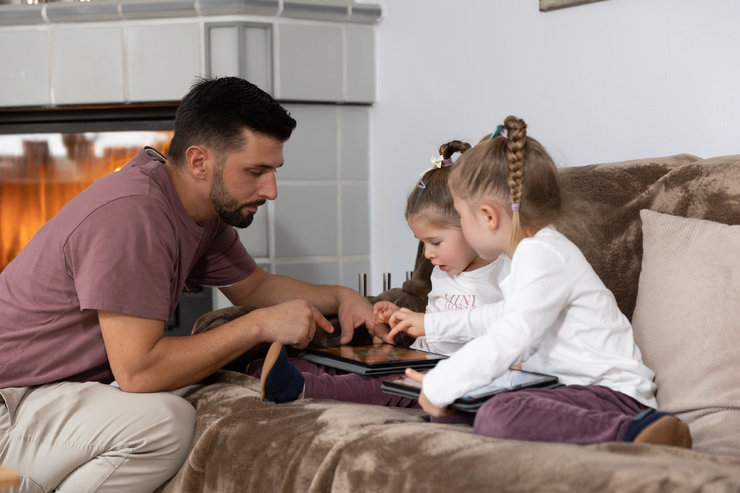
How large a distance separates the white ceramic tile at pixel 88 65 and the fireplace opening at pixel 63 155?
94 millimetres

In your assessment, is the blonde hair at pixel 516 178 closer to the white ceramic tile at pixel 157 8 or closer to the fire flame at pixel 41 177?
the white ceramic tile at pixel 157 8

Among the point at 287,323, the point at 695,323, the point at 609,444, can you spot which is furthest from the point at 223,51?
the point at 609,444

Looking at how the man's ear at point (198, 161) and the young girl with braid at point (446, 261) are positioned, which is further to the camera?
the young girl with braid at point (446, 261)

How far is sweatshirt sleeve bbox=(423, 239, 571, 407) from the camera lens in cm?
128

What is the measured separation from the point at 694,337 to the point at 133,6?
2073 millimetres

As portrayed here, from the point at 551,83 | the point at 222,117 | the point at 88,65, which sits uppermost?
the point at 88,65

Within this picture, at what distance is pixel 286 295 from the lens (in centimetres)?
204

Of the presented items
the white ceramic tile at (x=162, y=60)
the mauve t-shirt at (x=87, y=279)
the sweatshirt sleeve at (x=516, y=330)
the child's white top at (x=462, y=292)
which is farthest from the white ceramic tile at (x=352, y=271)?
the sweatshirt sleeve at (x=516, y=330)

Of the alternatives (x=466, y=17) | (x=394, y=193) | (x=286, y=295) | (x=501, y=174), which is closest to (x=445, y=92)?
(x=466, y=17)

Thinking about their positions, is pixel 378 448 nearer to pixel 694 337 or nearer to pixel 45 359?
pixel 694 337

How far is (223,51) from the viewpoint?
2.68 m

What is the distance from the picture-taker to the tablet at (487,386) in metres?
1.30

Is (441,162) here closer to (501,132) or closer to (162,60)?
(501,132)

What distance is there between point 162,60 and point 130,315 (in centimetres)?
148
